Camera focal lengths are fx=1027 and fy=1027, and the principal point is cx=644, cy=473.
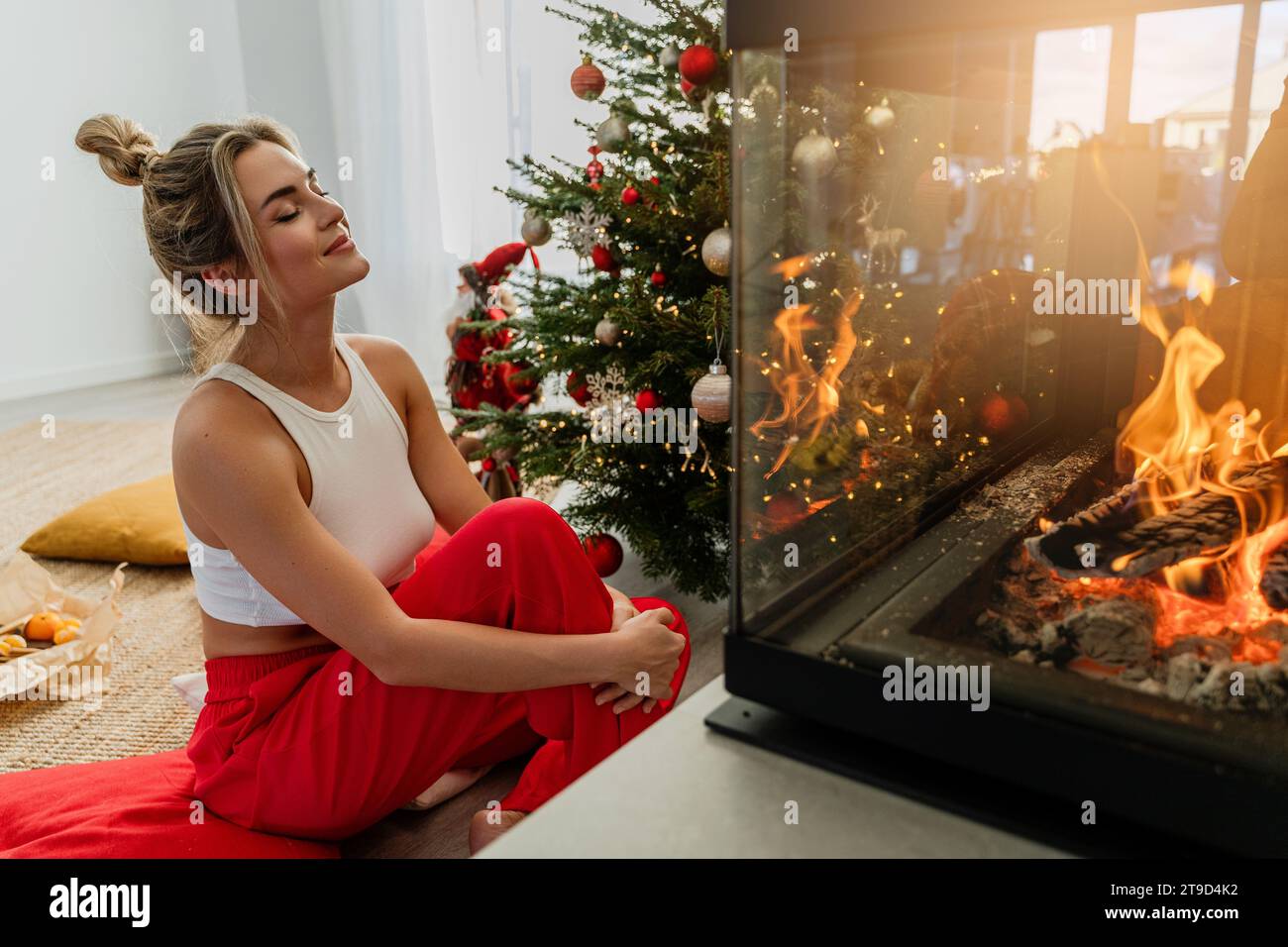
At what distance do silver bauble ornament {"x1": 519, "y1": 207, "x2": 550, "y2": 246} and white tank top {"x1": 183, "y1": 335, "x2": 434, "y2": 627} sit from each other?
796 millimetres

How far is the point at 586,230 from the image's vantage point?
6.59 ft

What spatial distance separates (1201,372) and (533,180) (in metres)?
1.34

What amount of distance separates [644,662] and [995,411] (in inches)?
21.8

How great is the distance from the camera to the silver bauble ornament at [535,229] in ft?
7.16

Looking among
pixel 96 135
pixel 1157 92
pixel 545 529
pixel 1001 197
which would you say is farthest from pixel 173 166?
pixel 1157 92

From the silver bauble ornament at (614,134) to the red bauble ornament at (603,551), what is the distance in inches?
30.8

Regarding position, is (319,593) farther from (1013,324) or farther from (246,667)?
(1013,324)

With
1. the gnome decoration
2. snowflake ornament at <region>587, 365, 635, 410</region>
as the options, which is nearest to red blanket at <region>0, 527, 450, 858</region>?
snowflake ornament at <region>587, 365, 635, 410</region>

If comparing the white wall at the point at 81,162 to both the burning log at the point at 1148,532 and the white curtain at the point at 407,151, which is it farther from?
the burning log at the point at 1148,532

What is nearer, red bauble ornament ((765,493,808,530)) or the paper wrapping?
red bauble ornament ((765,493,808,530))

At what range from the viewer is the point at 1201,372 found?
1252 millimetres

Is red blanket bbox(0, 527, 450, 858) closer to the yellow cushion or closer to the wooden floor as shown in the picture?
the wooden floor

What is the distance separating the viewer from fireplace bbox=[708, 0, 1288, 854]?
35.5 inches

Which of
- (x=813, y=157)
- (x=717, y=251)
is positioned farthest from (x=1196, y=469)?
(x=717, y=251)
